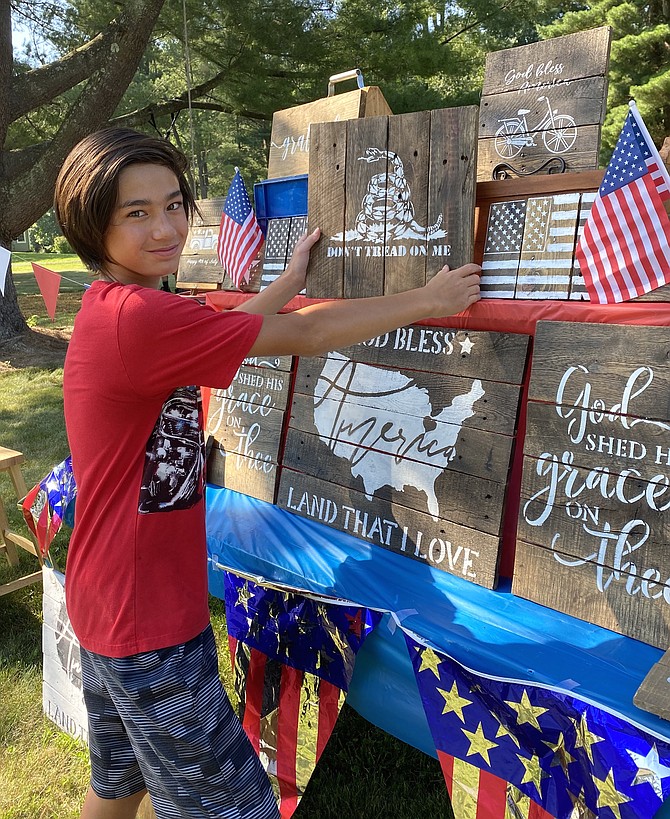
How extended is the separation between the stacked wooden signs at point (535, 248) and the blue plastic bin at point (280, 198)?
90 cm

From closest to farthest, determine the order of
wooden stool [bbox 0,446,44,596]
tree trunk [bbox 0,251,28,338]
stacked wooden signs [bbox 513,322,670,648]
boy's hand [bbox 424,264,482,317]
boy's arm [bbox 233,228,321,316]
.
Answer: stacked wooden signs [bbox 513,322,670,648]
boy's hand [bbox 424,264,482,317]
boy's arm [bbox 233,228,321,316]
wooden stool [bbox 0,446,44,596]
tree trunk [bbox 0,251,28,338]

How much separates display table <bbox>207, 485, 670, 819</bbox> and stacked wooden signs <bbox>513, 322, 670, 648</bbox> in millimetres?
93

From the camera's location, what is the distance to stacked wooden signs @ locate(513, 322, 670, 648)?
5.65 feet

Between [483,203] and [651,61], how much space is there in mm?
14704

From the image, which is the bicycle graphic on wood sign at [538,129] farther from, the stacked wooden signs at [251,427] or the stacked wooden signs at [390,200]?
the stacked wooden signs at [251,427]

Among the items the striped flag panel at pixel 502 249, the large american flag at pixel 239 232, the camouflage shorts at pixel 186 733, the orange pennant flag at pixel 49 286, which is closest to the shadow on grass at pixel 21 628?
the orange pennant flag at pixel 49 286

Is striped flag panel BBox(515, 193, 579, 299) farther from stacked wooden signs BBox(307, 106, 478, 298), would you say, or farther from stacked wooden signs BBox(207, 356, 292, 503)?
stacked wooden signs BBox(207, 356, 292, 503)

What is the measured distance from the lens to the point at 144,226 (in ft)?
4.84

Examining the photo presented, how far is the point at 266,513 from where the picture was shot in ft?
8.48

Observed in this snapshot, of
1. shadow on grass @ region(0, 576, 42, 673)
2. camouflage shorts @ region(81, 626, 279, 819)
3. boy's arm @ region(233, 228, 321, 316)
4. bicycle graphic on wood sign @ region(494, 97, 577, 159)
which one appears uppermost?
bicycle graphic on wood sign @ region(494, 97, 577, 159)

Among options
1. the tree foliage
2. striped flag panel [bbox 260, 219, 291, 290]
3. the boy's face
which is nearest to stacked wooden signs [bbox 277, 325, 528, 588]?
striped flag panel [bbox 260, 219, 291, 290]

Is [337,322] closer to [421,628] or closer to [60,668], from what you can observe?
[421,628]

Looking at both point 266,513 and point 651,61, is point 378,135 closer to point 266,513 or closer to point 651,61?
point 266,513

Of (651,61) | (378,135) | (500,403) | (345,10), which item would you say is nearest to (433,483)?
(500,403)
